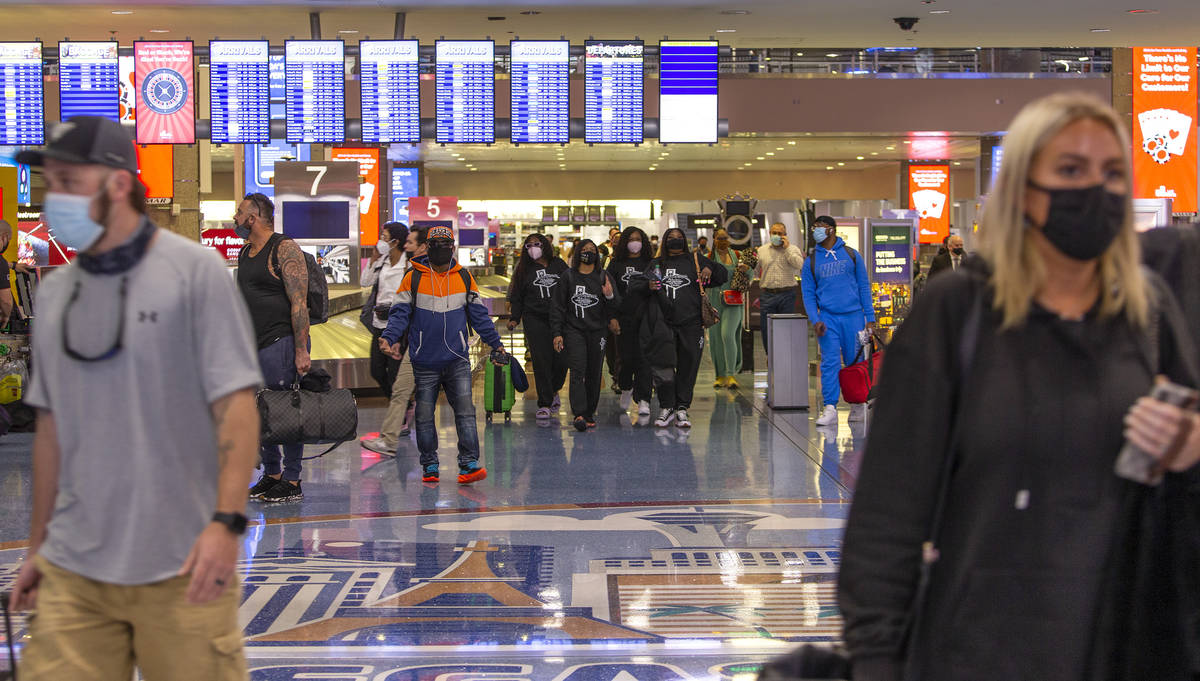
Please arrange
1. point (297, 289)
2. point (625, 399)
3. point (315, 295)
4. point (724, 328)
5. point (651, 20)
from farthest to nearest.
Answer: point (651, 20) < point (724, 328) < point (625, 399) < point (315, 295) < point (297, 289)

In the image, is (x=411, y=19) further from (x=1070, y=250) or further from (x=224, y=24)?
(x=1070, y=250)

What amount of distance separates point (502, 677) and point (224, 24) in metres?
13.1

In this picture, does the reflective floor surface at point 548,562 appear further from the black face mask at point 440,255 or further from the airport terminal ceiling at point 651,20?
the airport terminal ceiling at point 651,20

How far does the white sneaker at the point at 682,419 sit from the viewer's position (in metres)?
11.0

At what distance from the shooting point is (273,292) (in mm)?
7148

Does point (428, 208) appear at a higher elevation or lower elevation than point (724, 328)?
higher

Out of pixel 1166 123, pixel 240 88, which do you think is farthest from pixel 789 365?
pixel 1166 123

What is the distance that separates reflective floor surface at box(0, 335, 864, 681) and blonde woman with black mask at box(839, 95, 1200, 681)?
2440 millimetres

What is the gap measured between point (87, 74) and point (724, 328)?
7360 millimetres

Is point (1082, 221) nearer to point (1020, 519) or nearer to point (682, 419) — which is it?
point (1020, 519)

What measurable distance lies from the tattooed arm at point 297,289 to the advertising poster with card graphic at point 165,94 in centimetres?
715

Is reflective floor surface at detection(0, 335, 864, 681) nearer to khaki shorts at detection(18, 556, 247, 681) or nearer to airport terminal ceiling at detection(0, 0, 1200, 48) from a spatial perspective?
khaki shorts at detection(18, 556, 247, 681)

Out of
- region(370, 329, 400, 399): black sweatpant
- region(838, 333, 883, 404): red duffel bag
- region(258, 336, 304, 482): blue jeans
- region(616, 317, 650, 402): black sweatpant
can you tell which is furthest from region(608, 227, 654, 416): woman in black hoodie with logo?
region(258, 336, 304, 482): blue jeans

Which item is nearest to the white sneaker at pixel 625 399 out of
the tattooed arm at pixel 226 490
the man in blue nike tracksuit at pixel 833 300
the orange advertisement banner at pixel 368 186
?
the man in blue nike tracksuit at pixel 833 300
